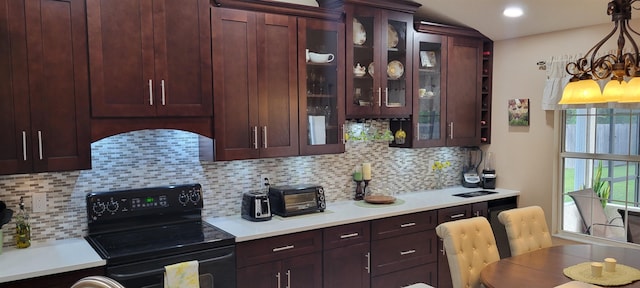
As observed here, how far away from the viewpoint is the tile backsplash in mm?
2729

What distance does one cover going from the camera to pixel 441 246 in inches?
152

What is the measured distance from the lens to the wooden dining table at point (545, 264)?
2266 millimetres

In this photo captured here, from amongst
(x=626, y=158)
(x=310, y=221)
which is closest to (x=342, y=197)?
(x=310, y=221)

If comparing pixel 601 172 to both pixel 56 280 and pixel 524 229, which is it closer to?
pixel 524 229

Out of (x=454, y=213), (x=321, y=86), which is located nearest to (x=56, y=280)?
(x=321, y=86)

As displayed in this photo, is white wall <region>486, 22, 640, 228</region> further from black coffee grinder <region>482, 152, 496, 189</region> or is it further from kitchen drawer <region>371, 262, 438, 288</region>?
kitchen drawer <region>371, 262, 438, 288</region>

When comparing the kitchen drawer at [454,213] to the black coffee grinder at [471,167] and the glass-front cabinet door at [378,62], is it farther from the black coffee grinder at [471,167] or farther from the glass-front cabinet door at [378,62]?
the glass-front cabinet door at [378,62]

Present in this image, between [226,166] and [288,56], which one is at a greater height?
[288,56]

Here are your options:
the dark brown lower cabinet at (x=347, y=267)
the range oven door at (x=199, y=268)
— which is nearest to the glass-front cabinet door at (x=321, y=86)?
the dark brown lower cabinet at (x=347, y=267)

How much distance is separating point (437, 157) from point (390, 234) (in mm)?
1371

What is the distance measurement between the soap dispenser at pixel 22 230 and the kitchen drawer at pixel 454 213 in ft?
9.52

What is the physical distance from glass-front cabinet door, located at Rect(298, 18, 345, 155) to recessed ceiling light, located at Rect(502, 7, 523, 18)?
140 centimetres

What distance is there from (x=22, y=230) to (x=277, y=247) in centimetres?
146

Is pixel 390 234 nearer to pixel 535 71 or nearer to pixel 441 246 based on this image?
pixel 441 246
